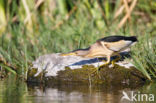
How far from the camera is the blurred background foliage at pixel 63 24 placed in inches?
309

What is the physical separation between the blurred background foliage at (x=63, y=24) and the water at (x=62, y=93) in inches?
55.5

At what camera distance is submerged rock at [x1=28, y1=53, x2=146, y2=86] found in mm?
6055

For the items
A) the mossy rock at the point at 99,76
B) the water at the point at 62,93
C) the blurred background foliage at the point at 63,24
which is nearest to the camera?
the water at the point at 62,93

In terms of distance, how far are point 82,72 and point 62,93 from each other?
102 cm

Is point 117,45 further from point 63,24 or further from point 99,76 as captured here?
point 63,24

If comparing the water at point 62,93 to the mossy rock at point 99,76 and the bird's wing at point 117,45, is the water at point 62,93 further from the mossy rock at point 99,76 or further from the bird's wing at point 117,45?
the bird's wing at point 117,45

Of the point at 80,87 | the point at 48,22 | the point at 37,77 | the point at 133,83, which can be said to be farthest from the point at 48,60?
the point at 48,22

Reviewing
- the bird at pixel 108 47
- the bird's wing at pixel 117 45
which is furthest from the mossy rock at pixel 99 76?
the bird's wing at pixel 117 45

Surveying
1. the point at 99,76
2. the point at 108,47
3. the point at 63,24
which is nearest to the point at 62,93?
the point at 99,76

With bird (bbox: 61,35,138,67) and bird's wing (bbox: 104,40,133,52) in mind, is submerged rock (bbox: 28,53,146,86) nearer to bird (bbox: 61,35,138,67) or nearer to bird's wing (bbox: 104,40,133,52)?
bird (bbox: 61,35,138,67)

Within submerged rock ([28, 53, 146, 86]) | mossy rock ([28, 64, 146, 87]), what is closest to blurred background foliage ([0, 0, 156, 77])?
submerged rock ([28, 53, 146, 86])

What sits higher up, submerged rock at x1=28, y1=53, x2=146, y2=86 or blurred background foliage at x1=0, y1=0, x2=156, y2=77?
blurred background foliage at x1=0, y1=0, x2=156, y2=77

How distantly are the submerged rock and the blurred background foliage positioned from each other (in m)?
0.80

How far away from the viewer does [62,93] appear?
17.1ft
